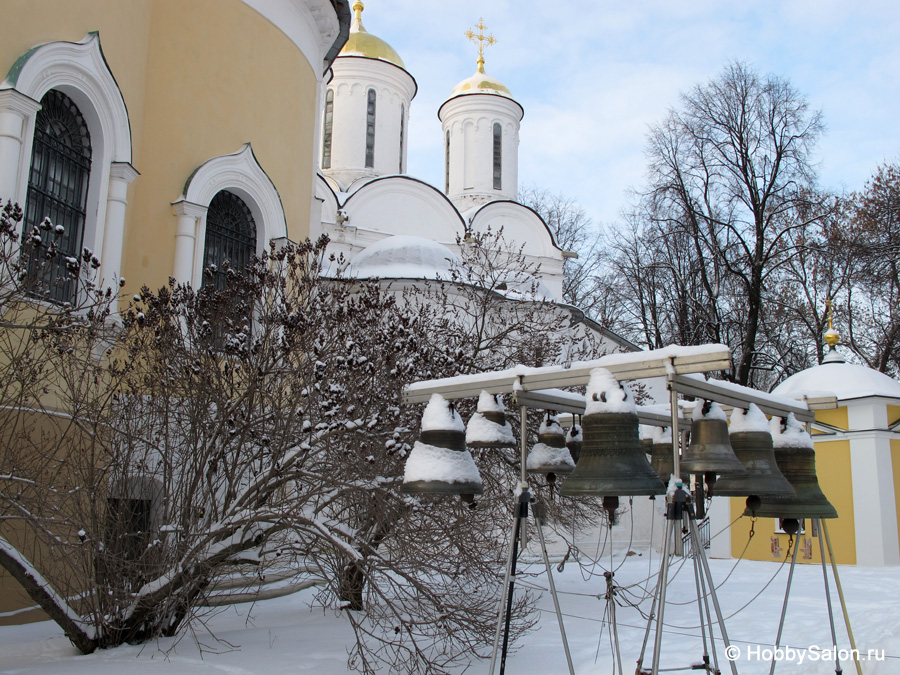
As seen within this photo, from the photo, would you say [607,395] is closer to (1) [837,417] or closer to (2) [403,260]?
(1) [837,417]

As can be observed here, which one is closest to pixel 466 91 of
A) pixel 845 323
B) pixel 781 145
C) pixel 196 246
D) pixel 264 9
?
pixel 781 145

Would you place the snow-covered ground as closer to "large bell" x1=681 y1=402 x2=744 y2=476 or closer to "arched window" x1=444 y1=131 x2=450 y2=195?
"large bell" x1=681 y1=402 x2=744 y2=476

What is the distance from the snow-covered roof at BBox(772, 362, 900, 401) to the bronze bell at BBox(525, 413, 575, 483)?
954cm

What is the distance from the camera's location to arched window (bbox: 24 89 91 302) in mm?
7988

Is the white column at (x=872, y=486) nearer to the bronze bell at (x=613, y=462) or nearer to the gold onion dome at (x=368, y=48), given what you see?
the bronze bell at (x=613, y=462)

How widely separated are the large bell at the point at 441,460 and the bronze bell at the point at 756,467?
4.59ft

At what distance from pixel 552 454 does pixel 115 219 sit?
6141 millimetres

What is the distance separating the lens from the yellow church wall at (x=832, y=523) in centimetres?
1314

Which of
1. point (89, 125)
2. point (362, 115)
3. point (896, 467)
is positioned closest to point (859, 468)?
point (896, 467)

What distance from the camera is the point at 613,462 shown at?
3.69 meters

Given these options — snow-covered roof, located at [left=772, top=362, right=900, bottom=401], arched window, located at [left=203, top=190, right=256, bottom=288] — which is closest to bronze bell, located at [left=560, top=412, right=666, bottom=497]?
arched window, located at [left=203, top=190, right=256, bottom=288]

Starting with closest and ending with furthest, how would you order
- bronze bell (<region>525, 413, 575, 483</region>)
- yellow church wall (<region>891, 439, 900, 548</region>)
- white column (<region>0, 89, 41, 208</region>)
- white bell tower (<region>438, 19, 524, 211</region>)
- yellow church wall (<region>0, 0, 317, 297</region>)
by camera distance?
bronze bell (<region>525, 413, 575, 483</region>) → white column (<region>0, 89, 41, 208</region>) → yellow church wall (<region>0, 0, 317, 297</region>) → yellow church wall (<region>891, 439, 900, 548</region>) → white bell tower (<region>438, 19, 524, 211</region>)

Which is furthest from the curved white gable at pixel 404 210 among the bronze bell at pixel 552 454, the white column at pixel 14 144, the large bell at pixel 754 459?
the large bell at pixel 754 459

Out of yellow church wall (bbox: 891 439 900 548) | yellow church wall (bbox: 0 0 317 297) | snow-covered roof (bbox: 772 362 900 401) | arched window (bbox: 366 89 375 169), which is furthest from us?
arched window (bbox: 366 89 375 169)
